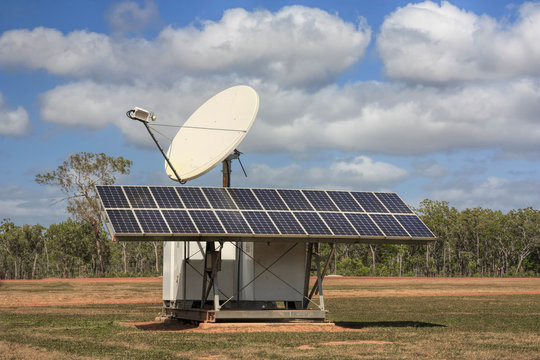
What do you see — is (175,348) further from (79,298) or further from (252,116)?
(79,298)

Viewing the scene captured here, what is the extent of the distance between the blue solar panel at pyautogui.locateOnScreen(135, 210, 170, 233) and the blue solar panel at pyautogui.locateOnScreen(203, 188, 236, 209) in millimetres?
2647

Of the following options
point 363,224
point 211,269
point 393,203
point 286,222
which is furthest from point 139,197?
point 393,203

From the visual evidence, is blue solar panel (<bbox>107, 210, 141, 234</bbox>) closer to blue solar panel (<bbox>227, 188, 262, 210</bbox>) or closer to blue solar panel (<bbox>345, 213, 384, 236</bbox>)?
blue solar panel (<bbox>227, 188, 262, 210</bbox>)

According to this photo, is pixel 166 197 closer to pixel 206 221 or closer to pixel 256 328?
pixel 206 221

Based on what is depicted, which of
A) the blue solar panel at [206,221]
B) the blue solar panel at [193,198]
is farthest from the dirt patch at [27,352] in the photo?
the blue solar panel at [193,198]

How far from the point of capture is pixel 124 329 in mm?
30406

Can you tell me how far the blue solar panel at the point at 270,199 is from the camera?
30.3 metres

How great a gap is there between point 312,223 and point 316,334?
444cm

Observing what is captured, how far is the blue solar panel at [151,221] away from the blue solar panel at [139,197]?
58 centimetres

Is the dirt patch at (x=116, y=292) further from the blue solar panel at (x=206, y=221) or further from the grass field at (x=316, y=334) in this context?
the blue solar panel at (x=206, y=221)

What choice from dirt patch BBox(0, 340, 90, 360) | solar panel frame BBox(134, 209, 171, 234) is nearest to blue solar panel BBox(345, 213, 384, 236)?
solar panel frame BBox(134, 209, 171, 234)

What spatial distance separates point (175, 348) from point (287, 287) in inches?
346

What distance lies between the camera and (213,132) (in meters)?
31.5

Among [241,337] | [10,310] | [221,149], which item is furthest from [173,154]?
[10,310]
